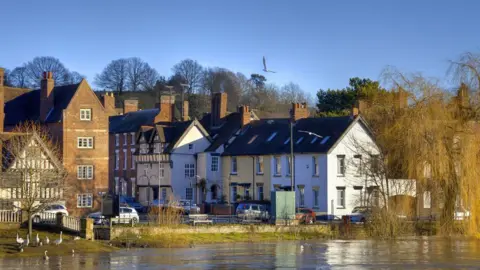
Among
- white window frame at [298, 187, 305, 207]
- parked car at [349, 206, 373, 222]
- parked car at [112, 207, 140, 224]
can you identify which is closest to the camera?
parked car at [112, 207, 140, 224]

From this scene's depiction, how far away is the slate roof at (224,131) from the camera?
3713 inches

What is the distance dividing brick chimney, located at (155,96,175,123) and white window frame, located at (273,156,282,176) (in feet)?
77.9

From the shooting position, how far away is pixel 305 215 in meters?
73.8

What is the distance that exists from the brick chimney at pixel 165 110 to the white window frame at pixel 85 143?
78.8 feet

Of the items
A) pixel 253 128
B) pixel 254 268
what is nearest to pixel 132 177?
pixel 253 128

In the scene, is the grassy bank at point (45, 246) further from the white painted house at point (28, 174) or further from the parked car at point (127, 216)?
the parked car at point (127, 216)

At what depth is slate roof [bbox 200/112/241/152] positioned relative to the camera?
3713 inches

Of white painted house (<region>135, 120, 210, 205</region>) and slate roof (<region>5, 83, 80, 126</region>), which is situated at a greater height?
slate roof (<region>5, 83, 80, 126</region>)

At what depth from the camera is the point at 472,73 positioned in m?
61.0

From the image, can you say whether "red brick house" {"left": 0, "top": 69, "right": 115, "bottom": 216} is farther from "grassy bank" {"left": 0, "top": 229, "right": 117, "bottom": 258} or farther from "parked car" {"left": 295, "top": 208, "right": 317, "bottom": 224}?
"grassy bank" {"left": 0, "top": 229, "right": 117, "bottom": 258}

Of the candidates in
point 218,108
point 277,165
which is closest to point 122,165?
point 218,108

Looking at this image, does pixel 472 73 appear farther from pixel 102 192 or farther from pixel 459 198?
pixel 102 192

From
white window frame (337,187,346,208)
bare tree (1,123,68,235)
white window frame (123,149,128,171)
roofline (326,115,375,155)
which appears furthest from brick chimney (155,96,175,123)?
bare tree (1,123,68,235)

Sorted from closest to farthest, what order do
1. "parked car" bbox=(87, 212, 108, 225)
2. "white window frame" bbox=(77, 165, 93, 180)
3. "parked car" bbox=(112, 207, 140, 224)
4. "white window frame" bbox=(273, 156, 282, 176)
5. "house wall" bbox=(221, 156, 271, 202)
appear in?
"parked car" bbox=(87, 212, 108, 225), "parked car" bbox=(112, 207, 140, 224), "white window frame" bbox=(77, 165, 93, 180), "white window frame" bbox=(273, 156, 282, 176), "house wall" bbox=(221, 156, 271, 202)
